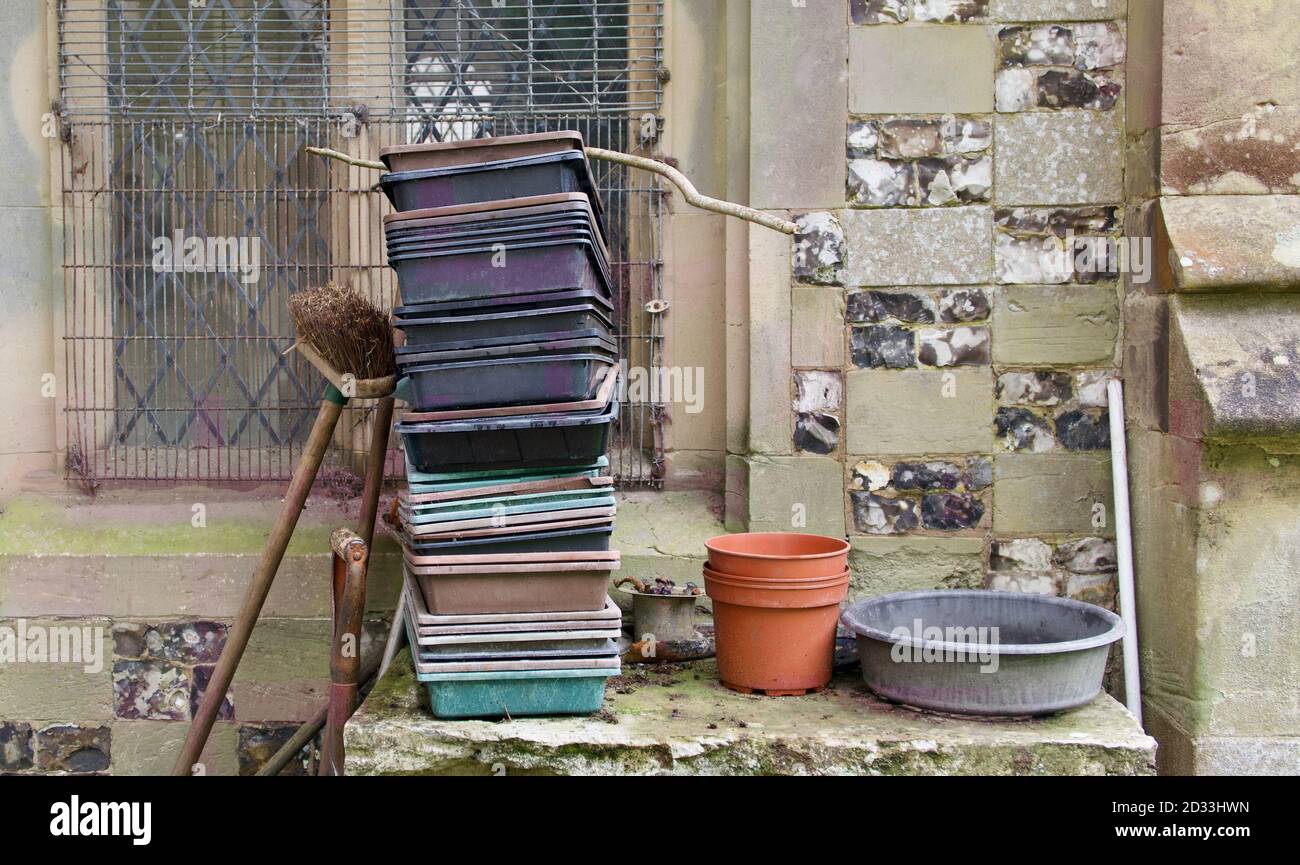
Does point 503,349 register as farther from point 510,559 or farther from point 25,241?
point 25,241

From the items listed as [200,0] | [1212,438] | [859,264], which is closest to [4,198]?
[200,0]

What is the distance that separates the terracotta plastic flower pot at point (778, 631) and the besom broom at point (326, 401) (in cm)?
122

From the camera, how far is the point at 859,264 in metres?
3.91

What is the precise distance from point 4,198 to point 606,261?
242 cm

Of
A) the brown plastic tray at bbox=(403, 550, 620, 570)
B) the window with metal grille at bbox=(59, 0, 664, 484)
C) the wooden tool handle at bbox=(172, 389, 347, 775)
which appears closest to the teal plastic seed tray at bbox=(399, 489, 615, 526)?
the brown plastic tray at bbox=(403, 550, 620, 570)

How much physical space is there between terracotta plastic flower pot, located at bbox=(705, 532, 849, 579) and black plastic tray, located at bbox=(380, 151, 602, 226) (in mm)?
1191

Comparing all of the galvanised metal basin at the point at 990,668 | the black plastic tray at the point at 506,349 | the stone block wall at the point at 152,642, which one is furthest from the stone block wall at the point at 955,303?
the stone block wall at the point at 152,642

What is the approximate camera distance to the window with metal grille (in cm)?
418

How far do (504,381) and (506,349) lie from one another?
88mm

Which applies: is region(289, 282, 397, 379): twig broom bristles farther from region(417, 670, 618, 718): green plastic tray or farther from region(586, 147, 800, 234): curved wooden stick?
region(417, 670, 618, 718): green plastic tray

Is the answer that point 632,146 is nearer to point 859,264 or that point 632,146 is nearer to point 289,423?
point 859,264

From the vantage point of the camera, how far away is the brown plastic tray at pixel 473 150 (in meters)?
3.03

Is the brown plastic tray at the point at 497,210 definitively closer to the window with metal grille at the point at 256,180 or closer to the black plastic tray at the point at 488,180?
the black plastic tray at the point at 488,180

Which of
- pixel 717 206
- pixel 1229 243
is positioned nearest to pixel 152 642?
pixel 717 206
